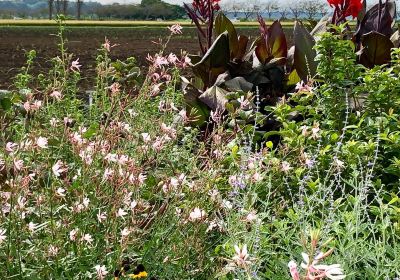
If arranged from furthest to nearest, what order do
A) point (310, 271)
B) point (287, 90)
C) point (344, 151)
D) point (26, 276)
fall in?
1. point (287, 90)
2. point (344, 151)
3. point (26, 276)
4. point (310, 271)

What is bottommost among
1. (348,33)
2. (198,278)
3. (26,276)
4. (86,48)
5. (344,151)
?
(86,48)

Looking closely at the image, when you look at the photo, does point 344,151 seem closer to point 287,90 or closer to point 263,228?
point 263,228

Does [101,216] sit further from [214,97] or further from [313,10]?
[313,10]

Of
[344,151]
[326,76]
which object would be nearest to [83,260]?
[344,151]

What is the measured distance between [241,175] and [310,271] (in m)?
1.58

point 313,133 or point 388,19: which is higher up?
point 388,19

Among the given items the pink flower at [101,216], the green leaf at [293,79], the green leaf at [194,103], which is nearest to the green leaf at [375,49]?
the green leaf at [293,79]

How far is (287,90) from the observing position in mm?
4352

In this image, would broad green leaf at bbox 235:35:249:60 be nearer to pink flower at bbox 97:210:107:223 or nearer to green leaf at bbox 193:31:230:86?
green leaf at bbox 193:31:230:86

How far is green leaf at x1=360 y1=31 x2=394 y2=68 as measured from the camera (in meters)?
4.16

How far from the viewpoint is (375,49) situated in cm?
421

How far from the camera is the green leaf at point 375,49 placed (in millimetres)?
4156

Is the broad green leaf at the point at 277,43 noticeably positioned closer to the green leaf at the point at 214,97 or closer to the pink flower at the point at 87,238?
the green leaf at the point at 214,97

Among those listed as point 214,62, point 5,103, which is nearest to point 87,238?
point 5,103
